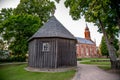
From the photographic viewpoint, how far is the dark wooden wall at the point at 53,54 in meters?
13.4

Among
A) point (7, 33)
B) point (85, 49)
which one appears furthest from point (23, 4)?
point (85, 49)

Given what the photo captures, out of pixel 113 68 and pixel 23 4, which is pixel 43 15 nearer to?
pixel 23 4

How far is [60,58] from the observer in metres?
13.6

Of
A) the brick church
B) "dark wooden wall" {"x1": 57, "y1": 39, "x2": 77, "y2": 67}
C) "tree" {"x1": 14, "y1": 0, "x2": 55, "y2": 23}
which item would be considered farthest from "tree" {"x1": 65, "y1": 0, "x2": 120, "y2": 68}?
the brick church

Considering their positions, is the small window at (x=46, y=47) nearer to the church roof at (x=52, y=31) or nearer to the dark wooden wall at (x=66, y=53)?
the church roof at (x=52, y=31)

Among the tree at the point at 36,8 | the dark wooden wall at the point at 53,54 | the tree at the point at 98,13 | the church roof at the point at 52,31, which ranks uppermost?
the tree at the point at 36,8

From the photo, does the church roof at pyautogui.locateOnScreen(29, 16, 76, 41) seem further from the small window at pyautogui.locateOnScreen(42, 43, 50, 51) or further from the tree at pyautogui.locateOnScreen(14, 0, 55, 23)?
the tree at pyautogui.locateOnScreen(14, 0, 55, 23)

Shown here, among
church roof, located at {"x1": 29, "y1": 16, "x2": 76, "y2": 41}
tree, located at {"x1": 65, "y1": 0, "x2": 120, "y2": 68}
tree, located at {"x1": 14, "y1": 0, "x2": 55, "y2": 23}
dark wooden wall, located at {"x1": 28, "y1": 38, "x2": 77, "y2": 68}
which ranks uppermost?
tree, located at {"x1": 14, "y1": 0, "x2": 55, "y2": 23}

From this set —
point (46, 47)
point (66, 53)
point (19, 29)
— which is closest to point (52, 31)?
point (46, 47)

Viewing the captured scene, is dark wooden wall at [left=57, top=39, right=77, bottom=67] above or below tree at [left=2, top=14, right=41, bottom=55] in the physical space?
below

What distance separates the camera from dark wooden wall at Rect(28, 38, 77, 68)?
13422 mm

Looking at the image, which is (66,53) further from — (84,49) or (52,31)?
(84,49)

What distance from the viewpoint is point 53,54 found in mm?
13469

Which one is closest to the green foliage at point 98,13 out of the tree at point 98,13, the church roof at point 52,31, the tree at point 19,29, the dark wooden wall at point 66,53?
the tree at point 98,13
